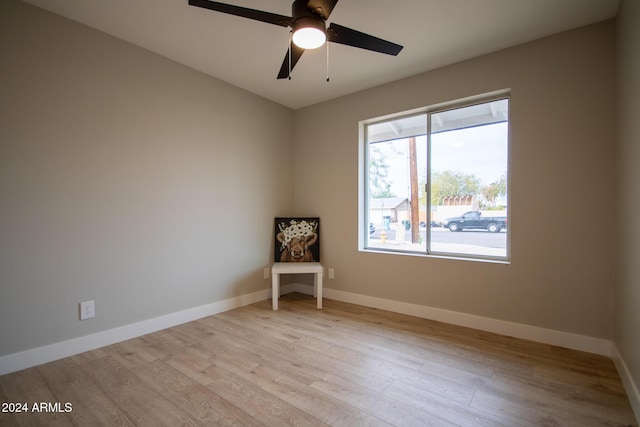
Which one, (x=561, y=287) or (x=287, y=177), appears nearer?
(x=561, y=287)

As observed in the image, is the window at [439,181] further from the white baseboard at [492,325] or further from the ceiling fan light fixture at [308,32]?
the ceiling fan light fixture at [308,32]

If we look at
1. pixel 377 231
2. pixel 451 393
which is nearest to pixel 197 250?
pixel 377 231

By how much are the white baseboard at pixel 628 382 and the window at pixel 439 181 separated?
1.02 metres

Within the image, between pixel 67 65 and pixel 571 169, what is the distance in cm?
412

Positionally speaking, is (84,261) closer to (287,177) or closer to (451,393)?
(287,177)

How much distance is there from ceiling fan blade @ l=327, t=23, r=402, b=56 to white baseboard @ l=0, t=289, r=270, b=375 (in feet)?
9.38

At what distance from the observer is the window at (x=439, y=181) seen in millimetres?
2846

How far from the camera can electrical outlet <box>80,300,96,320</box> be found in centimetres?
235

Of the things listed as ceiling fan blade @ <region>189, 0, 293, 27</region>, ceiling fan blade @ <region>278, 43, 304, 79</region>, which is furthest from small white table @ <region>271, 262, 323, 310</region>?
ceiling fan blade @ <region>189, 0, 293, 27</region>

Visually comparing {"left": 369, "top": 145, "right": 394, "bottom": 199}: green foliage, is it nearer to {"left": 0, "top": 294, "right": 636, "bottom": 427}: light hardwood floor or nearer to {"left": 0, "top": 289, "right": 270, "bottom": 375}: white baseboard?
{"left": 0, "top": 294, "right": 636, "bottom": 427}: light hardwood floor

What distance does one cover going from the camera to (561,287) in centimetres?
244

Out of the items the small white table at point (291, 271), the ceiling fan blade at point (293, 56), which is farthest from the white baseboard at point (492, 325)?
the ceiling fan blade at point (293, 56)

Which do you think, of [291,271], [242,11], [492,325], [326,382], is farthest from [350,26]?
[492,325]

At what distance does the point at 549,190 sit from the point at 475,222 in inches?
26.3
